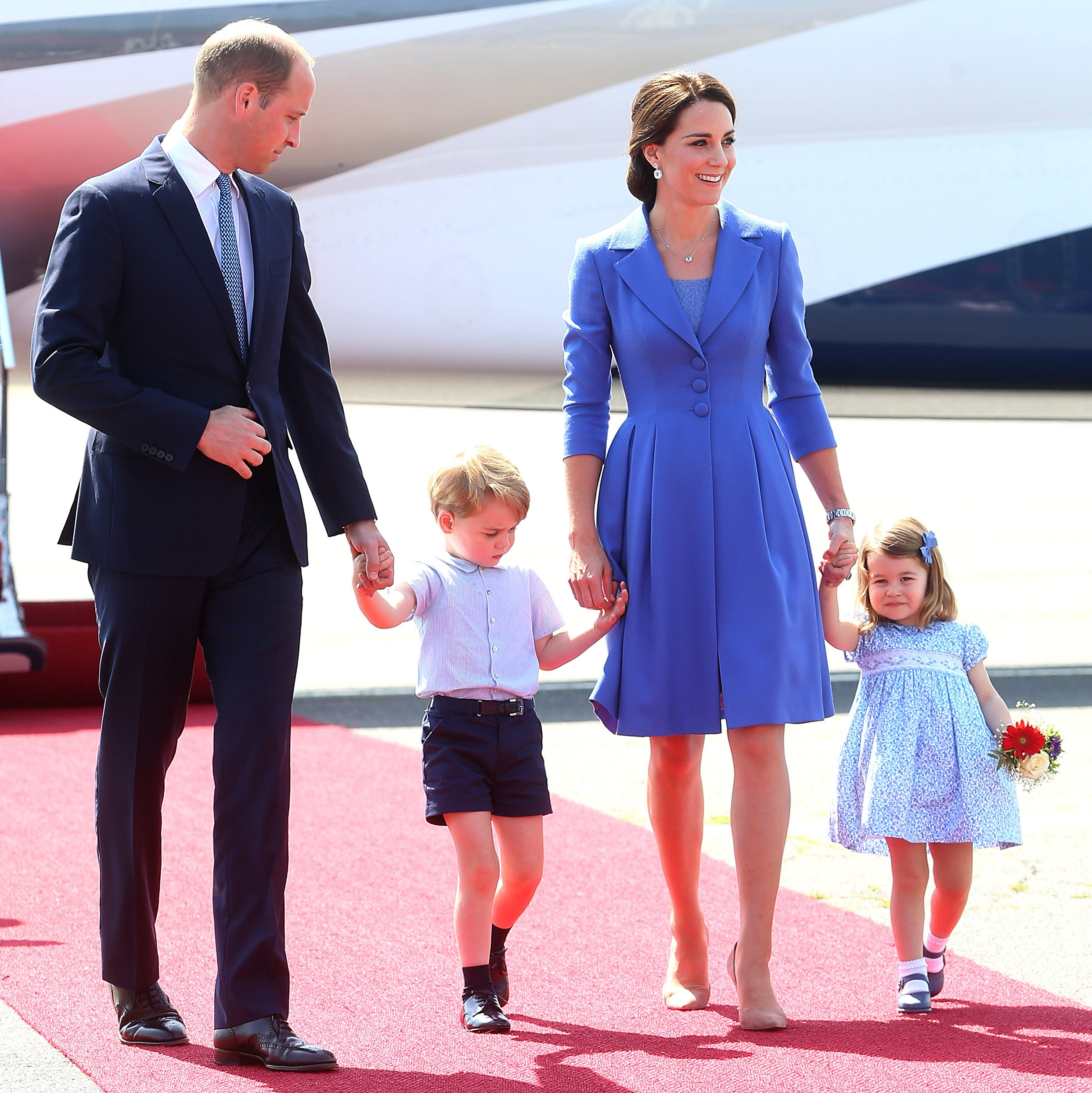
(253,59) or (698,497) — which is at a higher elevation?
(253,59)

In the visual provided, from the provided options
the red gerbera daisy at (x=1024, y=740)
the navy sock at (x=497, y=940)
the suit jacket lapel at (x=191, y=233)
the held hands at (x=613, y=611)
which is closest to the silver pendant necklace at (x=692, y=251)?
the held hands at (x=613, y=611)

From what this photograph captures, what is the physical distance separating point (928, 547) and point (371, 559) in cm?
106

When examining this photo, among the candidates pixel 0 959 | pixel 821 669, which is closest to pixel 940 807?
pixel 821 669

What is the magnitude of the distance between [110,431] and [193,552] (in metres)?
0.23

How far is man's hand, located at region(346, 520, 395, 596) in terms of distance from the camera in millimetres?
2504

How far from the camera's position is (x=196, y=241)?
2.37 metres

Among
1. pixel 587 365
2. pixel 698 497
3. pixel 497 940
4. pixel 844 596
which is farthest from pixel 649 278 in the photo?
pixel 844 596

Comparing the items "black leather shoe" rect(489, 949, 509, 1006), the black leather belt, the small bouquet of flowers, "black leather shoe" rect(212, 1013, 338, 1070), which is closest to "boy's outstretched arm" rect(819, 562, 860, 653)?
the small bouquet of flowers

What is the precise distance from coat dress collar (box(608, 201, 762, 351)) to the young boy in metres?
0.40

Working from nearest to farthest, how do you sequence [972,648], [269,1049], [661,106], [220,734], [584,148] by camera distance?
[269,1049] → [220,734] → [661,106] → [972,648] → [584,148]

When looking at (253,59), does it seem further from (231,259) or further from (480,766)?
(480,766)

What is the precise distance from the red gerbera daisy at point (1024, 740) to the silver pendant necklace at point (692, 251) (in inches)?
40.8

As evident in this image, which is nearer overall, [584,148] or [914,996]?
→ [914,996]

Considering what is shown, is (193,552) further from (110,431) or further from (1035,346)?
(1035,346)
